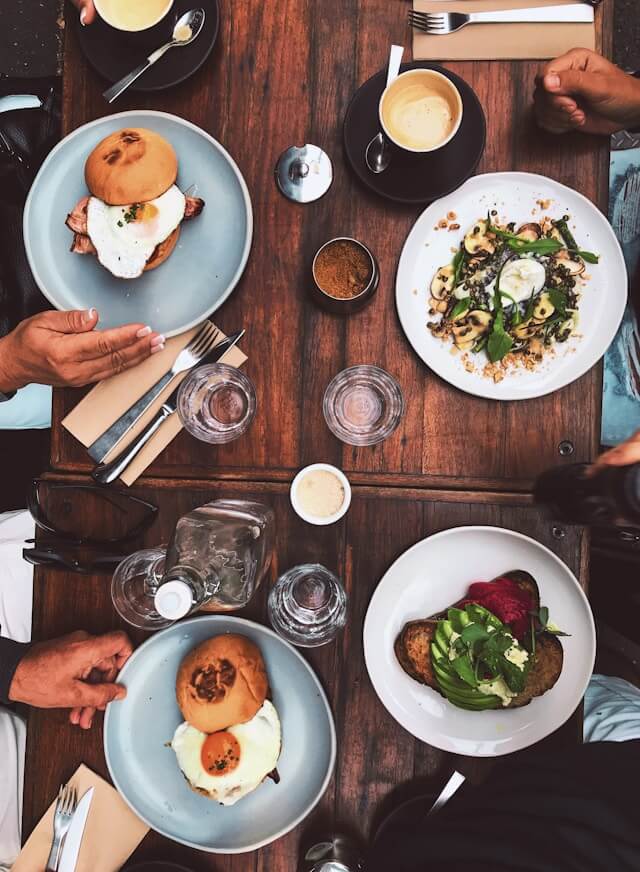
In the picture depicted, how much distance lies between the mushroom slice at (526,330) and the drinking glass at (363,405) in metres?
0.24

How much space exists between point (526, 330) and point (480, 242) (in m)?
0.19

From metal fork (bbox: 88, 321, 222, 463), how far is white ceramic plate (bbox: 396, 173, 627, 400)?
37cm

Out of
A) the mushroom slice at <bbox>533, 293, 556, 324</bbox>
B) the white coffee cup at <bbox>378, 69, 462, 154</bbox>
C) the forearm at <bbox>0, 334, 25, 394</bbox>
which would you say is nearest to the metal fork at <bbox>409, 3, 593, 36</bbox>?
the white coffee cup at <bbox>378, 69, 462, 154</bbox>

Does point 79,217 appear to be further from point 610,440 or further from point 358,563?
point 610,440

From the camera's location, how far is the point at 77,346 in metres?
1.19

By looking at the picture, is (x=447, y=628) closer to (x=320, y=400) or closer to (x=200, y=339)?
(x=320, y=400)

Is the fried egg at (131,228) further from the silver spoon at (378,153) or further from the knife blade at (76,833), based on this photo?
the knife blade at (76,833)

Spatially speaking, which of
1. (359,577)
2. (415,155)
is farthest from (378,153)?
(359,577)

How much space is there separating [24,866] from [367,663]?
80cm

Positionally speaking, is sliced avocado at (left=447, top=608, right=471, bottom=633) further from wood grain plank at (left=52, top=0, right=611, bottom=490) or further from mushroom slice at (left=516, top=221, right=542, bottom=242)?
mushroom slice at (left=516, top=221, right=542, bottom=242)

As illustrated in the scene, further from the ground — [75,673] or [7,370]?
[7,370]

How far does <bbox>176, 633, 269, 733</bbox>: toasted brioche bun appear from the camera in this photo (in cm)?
117

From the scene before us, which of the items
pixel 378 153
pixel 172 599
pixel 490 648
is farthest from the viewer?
pixel 378 153

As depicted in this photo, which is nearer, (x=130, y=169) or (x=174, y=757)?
(x=130, y=169)
